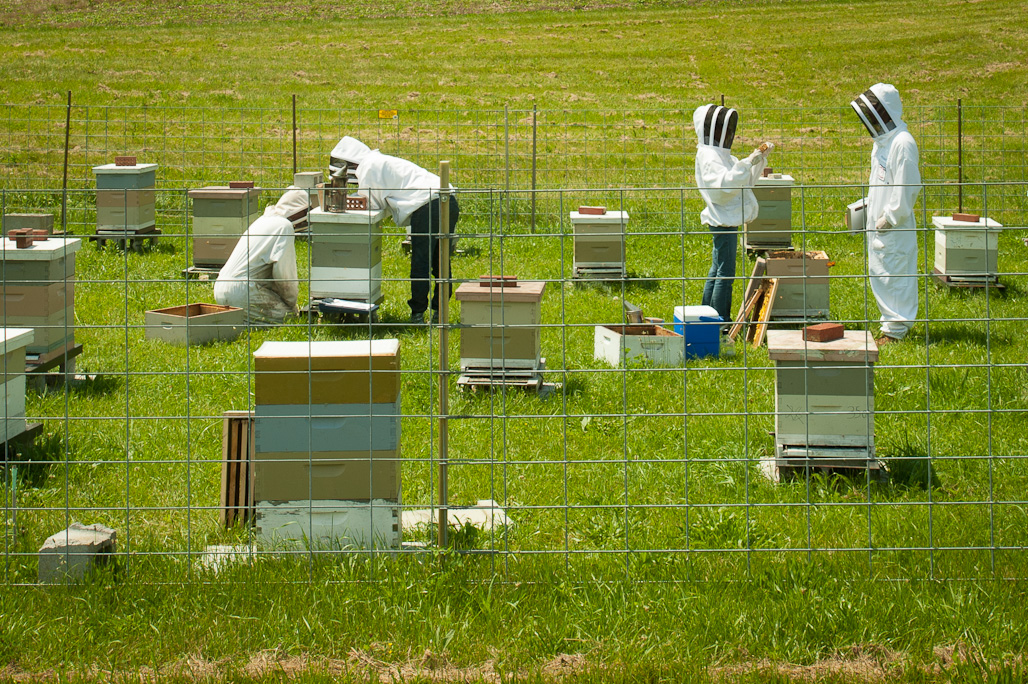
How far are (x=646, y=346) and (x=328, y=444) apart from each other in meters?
4.48

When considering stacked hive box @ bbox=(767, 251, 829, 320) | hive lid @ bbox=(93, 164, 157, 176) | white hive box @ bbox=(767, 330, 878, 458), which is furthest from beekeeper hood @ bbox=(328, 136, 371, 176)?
white hive box @ bbox=(767, 330, 878, 458)

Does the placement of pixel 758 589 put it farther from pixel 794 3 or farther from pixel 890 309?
pixel 794 3

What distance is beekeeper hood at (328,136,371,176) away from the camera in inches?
405

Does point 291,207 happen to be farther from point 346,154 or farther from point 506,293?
point 506,293

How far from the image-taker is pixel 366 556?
446 cm

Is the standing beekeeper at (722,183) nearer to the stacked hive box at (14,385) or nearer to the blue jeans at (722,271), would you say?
the blue jeans at (722,271)

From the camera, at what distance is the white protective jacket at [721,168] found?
9586 mm

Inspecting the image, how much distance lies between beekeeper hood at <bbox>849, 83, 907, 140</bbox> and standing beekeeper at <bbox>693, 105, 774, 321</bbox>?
0.94 meters

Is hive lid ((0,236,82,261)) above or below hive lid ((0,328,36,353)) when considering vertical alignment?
above

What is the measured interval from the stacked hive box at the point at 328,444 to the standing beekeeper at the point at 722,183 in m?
5.58

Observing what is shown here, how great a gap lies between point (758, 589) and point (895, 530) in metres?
1.10

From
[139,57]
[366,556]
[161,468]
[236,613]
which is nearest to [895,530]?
[366,556]

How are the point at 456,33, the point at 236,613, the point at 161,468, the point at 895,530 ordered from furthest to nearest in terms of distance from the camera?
the point at 456,33, the point at 161,468, the point at 895,530, the point at 236,613

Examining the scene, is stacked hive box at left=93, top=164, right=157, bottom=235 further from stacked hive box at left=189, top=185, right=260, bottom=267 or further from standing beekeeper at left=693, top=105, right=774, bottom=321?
standing beekeeper at left=693, top=105, right=774, bottom=321
